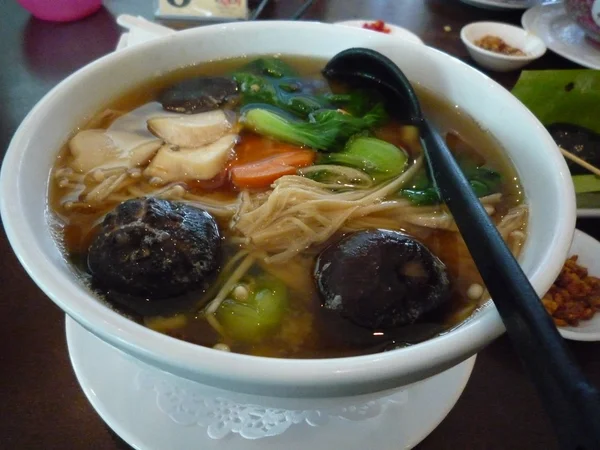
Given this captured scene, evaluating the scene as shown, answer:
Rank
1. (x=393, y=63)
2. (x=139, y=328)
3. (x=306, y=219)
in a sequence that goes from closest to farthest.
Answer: (x=139, y=328) → (x=306, y=219) → (x=393, y=63)

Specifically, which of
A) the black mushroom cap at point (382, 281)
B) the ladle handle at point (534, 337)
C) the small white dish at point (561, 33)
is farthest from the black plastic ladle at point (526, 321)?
the small white dish at point (561, 33)

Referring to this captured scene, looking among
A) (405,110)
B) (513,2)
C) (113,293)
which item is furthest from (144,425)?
(513,2)

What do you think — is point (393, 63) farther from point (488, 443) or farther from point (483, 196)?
point (488, 443)

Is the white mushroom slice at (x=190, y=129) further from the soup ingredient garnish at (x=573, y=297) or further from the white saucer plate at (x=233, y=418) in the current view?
the soup ingredient garnish at (x=573, y=297)

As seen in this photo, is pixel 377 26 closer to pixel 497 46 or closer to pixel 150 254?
pixel 497 46

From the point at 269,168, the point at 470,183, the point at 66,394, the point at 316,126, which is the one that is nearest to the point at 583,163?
the point at 470,183

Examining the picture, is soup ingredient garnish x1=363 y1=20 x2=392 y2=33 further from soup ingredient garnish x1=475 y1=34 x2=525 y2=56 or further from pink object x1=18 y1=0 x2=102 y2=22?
pink object x1=18 y1=0 x2=102 y2=22
